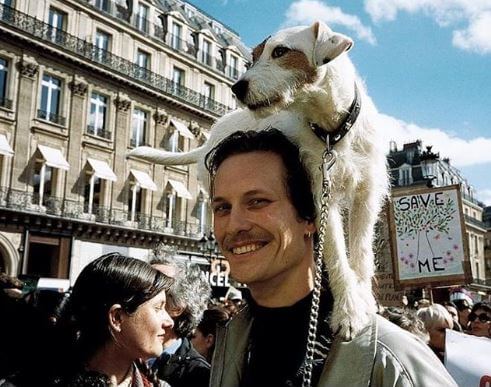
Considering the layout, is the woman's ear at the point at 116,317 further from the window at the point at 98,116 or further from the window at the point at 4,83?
the window at the point at 98,116

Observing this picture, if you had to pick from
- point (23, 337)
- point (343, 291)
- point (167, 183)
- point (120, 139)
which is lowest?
point (23, 337)

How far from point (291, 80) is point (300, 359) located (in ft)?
5.38

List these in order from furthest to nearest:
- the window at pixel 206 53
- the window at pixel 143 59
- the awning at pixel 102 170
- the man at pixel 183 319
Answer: the window at pixel 206 53 < the window at pixel 143 59 < the awning at pixel 102 170 < the man at pixel 183 319

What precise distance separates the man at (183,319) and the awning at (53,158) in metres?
21.6

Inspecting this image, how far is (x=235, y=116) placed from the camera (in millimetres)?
3383

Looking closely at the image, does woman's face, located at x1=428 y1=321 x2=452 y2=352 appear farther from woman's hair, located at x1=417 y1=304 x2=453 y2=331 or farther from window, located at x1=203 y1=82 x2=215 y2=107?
window, located at x1=203 y1=82 x2=215 y2=107

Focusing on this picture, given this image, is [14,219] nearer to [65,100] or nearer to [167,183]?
[65,100]

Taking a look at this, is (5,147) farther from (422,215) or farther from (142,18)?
(422,215)

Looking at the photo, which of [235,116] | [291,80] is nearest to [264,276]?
[291,80]

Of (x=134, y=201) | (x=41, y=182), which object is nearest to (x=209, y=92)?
(x=134, y=201)

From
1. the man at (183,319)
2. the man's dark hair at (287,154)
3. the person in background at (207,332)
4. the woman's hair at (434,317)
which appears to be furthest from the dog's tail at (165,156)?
the man's dark hair at (287,154)

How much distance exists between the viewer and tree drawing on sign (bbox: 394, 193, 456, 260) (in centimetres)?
661

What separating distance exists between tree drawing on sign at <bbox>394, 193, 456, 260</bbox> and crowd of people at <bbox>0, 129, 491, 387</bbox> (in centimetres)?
472

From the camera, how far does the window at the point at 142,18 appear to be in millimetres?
29844
